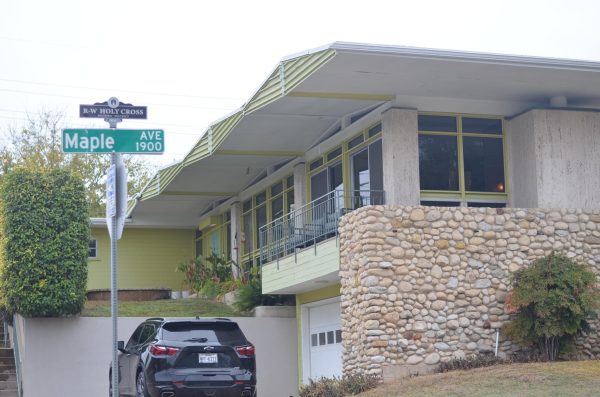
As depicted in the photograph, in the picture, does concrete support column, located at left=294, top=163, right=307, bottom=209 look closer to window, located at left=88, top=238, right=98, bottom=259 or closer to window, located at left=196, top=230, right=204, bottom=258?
window, located at left=196, top=230, right=204, bottom=258

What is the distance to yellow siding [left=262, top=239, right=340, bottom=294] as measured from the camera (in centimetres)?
2225

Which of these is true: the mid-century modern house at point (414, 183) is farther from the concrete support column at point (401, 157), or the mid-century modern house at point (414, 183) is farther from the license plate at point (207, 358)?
the license plate at point (207, 358)

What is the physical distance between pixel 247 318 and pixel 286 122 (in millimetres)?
5223

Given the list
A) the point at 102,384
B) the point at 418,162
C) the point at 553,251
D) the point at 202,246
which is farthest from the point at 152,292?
the point at 553,251

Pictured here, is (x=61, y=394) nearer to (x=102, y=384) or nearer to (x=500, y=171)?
(x=102, y=384)

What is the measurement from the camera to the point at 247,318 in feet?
86.1

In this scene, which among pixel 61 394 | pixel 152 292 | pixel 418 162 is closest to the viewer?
pixel 418 162

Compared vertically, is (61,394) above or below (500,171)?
below

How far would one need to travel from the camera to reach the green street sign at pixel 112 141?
42.3 ft

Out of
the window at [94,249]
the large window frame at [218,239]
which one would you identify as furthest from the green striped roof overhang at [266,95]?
the window at [94,249]

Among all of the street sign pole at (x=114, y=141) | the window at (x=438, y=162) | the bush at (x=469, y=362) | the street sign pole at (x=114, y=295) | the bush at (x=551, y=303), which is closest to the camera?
the street sign pole at (x=114, y=295)

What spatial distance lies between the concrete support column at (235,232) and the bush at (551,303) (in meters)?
13.8

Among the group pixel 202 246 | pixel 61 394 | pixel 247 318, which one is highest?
pixel 202 246

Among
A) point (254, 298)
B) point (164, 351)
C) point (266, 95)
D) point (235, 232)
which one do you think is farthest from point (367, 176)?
point (235, 232)
